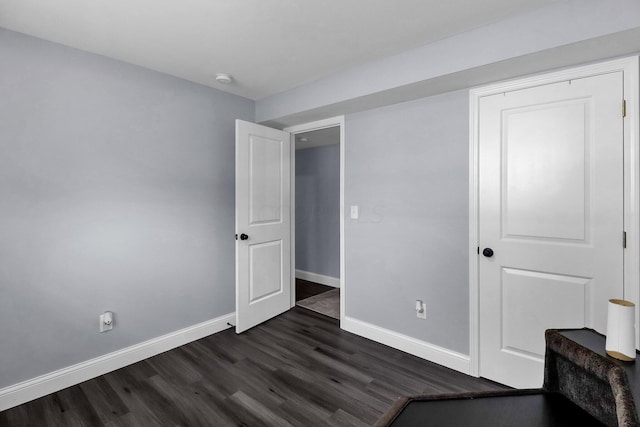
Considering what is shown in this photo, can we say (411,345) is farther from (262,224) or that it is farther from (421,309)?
(262,224)

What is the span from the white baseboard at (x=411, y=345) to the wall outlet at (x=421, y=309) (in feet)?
0.70

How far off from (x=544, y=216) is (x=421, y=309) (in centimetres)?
112

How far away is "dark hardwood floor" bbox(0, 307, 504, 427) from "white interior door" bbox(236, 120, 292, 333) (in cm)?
48

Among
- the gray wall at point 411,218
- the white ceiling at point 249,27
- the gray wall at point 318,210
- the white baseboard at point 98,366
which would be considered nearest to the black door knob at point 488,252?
the gray wall at point 411,218

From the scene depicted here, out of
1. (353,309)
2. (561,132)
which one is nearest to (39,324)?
(353,309)

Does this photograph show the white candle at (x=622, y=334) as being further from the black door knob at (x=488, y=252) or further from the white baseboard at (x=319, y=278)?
the white baseboard at (x=319, y=278)

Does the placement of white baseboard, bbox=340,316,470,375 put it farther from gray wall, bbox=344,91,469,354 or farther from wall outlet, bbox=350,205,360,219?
wall outlet, bbox=350,205,360,219

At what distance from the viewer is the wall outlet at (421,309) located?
2505mm

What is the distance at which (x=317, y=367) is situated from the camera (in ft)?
7.79

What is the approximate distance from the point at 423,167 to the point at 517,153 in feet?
2.12

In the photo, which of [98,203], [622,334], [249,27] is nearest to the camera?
[622,334]

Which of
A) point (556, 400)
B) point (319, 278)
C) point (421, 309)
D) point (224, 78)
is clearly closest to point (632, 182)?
point (556, 400)

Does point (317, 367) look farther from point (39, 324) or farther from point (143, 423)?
point (39, 324)

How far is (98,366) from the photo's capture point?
2.26 meters
